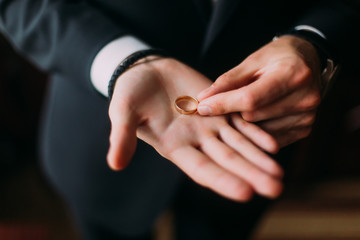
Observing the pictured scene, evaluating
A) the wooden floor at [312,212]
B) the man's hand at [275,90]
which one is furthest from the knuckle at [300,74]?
the wooden floor at [312,212]

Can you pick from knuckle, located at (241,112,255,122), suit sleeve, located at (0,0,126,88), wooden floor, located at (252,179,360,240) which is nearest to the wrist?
knuckle, located at (241,112,255,122)

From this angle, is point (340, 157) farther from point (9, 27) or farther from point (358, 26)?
point (9, 27)

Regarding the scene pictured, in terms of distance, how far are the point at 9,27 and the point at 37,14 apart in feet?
0.25

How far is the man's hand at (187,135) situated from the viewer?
327mm

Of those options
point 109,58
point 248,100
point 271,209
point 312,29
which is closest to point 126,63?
point 109,58

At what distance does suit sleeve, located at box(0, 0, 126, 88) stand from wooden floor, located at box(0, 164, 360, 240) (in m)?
0.72

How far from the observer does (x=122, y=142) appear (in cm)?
33

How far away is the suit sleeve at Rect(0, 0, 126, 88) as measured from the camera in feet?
1.47

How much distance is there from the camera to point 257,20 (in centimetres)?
43

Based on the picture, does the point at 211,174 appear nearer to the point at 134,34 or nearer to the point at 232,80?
the point at 232,80

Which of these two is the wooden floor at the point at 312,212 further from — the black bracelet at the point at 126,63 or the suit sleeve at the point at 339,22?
the black bracelet at the point at 126,63

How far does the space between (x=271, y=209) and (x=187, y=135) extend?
95 centimetres

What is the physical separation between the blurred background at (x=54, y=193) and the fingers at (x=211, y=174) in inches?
30.1

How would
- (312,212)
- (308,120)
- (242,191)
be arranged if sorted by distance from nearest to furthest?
(242,191) → (308,120) → (312,212)
